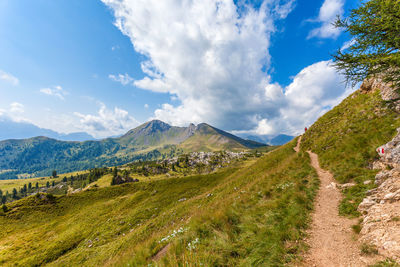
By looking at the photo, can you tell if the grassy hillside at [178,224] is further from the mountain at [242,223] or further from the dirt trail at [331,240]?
the dirt trail at [331,240]

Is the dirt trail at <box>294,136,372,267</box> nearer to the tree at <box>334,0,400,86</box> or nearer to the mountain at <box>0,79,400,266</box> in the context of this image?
the mountain at <box>0,79,400,266</box>

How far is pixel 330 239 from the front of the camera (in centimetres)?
638

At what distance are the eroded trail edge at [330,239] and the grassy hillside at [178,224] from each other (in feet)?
1.58

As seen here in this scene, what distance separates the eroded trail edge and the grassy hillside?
0.48 metres

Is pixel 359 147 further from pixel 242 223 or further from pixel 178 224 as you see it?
pixel 178 224

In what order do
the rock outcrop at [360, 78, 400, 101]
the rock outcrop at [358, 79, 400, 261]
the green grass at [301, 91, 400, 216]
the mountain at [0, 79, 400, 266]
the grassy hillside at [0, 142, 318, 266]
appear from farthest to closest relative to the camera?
the rock outcrop at [360, 78, 400, 101] < the green grass at [301, 91, 400, 216] < the grassy hillside at [0, 142, 318, 266] < the mountain at [0, 79, 400, 266] < the rock outcrop at [358, 79, 400, 261]

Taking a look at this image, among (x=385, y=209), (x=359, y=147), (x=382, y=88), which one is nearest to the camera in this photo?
(x=385, y=209)

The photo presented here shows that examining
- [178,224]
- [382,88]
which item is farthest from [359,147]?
[178,224]

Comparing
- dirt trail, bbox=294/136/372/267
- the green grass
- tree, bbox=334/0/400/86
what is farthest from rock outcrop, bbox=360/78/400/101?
dirt trail, bbox=294/136/372/267

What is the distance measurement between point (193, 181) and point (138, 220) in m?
23.2

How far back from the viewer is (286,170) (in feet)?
58.0

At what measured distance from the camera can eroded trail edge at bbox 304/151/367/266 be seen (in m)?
5.42

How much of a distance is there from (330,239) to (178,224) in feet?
36.0

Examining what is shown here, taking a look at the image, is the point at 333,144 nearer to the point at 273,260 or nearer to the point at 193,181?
the point at 273,260
